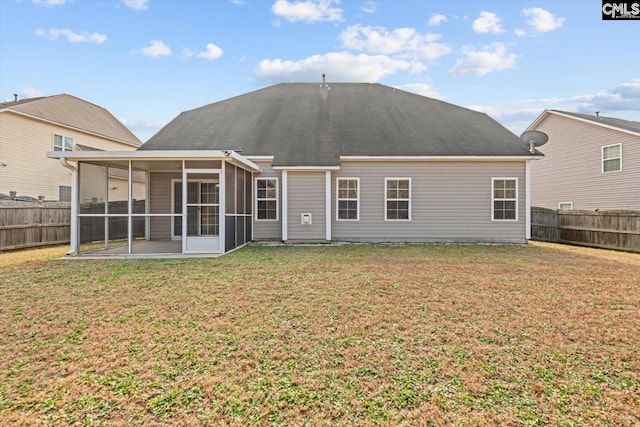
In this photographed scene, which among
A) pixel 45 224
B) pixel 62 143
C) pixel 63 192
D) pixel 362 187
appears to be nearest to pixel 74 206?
pixel 45 224

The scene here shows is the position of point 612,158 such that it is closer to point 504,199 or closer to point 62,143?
point 504,199

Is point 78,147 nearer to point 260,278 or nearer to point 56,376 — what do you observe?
point 260,278

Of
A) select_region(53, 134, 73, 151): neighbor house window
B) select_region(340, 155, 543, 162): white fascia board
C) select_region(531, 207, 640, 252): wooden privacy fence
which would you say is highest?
select_region(53, 134, 73, 151): neighbor house window

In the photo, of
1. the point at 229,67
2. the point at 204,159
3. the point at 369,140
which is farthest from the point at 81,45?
the point at 369,140

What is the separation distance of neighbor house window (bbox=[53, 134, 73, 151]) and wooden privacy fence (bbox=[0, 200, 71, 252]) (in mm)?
6180

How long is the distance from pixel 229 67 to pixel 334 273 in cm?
1406

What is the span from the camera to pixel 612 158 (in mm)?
14625

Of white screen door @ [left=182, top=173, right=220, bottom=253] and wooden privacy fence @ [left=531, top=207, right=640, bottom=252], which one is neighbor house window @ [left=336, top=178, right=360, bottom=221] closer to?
white screen door @ [left=182, top=173, right=220, bottom=253]

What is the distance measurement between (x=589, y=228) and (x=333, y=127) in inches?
381

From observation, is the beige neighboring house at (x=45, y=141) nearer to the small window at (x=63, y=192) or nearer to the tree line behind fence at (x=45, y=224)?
the small window at (x=63, y=192)

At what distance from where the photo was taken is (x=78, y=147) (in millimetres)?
17875

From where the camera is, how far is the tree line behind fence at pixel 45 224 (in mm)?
10398

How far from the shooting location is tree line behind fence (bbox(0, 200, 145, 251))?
10.4 m

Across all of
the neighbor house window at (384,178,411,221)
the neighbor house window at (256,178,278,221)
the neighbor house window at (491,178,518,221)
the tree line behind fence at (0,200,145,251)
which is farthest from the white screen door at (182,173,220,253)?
the neighbor house window at (491,178,518,221)
